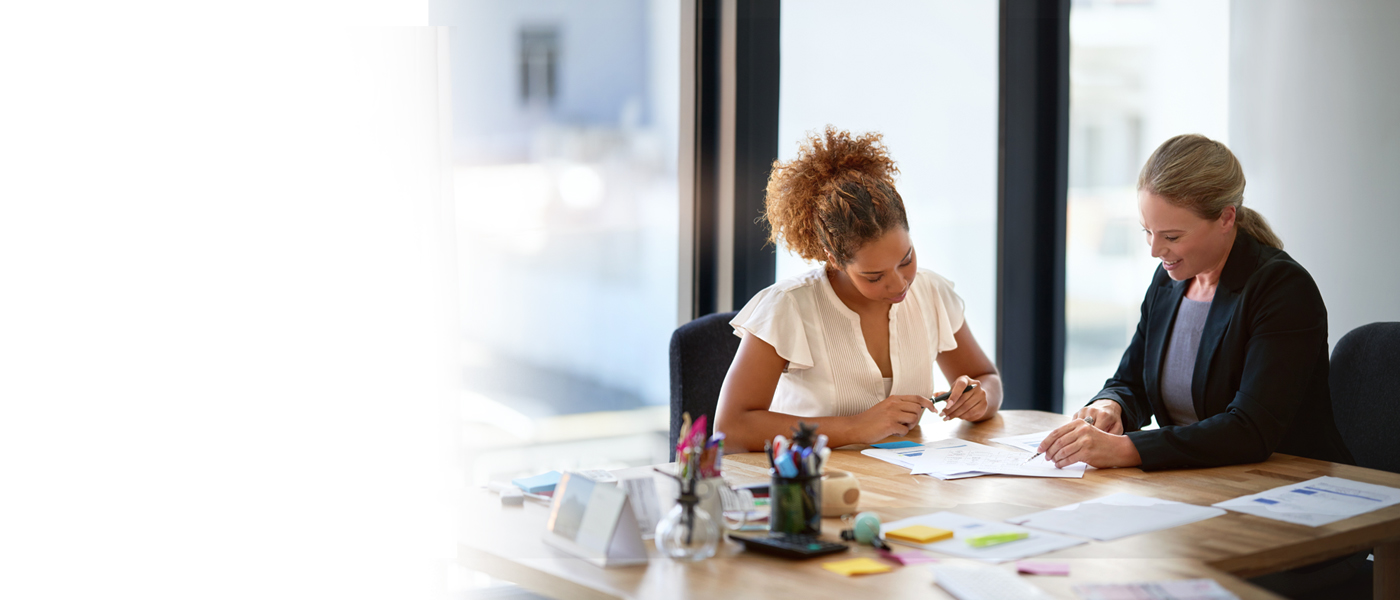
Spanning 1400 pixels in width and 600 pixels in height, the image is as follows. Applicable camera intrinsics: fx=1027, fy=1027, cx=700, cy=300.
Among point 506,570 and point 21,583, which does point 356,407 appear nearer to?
point 21,583

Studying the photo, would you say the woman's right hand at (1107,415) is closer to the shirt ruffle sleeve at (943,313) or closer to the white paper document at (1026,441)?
the white paper document at (1026,441)

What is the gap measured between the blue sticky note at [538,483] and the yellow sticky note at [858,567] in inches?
22.4

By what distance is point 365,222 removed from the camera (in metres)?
2.50

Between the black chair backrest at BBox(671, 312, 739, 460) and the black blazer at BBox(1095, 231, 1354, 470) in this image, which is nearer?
the black blazer at BBox(1095, 231, 1354, 470)

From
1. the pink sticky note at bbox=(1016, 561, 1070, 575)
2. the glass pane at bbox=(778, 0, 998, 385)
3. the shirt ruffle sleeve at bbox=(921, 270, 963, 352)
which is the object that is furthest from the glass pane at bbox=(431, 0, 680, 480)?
the pink sticky note at bbox=(1016, 561, 1070, 575)

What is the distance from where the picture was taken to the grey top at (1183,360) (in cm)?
213

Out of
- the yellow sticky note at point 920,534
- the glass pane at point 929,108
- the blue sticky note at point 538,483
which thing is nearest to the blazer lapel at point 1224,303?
the yellow sticky note at point 920,534

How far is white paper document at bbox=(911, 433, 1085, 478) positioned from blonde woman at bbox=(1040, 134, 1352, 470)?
31 mm

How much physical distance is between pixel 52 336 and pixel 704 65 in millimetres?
1879

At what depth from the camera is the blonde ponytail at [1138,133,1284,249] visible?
2.01 meters

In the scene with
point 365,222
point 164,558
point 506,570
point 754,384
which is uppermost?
point 365,222

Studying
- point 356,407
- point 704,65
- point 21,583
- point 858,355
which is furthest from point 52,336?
point 704,65

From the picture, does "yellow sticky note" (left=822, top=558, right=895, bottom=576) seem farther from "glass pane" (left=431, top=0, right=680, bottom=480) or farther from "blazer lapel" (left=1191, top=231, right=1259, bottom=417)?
"glass pane" (left=431, top=0, right=680, bottom=480)

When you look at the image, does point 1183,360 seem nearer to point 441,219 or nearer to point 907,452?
point 907,452
